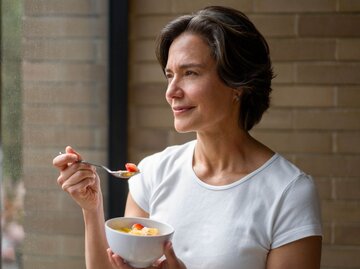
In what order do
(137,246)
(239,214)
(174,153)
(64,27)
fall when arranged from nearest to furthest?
1. (137,246)
2. (239,214)
3. (174,153)
4. (64,27)

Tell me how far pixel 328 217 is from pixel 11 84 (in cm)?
160

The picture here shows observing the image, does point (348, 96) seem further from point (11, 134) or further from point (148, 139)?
point (11, 134)

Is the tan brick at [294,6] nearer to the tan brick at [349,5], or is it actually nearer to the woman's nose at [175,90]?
the tan brick at [349,5]

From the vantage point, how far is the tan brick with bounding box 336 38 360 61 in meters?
2.58

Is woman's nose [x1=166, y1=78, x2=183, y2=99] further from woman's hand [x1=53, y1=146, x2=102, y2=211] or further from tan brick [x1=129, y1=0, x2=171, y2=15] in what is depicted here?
tan brick [x1=129, y1=0, x2=171, y2=15]

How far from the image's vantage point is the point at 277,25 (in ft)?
8.57

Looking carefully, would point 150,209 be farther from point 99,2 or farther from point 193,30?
point 99,2

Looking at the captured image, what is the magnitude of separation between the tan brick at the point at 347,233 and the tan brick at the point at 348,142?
0.31 m

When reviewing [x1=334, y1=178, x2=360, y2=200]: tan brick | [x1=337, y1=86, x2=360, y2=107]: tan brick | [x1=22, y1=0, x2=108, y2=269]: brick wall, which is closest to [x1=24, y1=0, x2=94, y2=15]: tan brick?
[x1=22, y1=0, x2=108, y2=269]: brick wall

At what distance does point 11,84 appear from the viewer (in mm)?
1483

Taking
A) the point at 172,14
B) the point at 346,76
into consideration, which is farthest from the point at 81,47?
the point at 346,76

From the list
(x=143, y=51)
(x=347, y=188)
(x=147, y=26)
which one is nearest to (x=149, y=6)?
(x=147, y=26)

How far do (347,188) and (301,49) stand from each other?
0.60m

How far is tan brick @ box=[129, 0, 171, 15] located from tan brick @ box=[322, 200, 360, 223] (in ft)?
3.42
